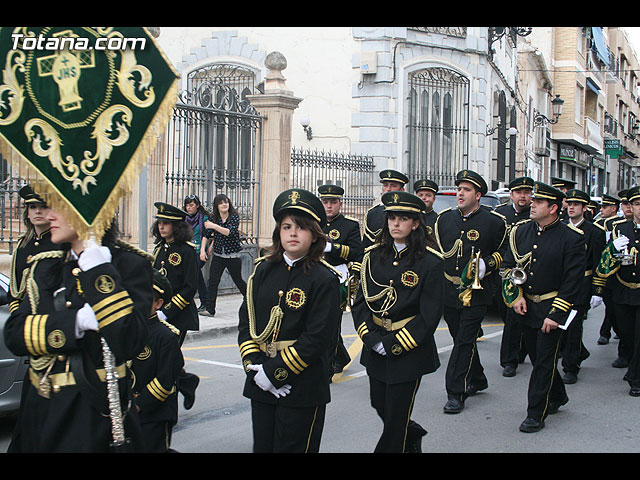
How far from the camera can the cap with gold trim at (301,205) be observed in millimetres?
4418

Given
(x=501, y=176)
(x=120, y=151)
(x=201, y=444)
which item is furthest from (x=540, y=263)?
(x=501, y=176)

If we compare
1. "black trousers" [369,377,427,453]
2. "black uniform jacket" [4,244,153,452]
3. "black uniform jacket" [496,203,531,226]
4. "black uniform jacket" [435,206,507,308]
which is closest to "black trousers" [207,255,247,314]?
"black uniform jacket" [496,203,531,226]

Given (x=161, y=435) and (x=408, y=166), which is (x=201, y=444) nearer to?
(x=161, y=435)

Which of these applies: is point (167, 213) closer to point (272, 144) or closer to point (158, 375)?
point (158, 375)

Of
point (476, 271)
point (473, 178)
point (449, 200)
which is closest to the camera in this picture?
point (476, 271)

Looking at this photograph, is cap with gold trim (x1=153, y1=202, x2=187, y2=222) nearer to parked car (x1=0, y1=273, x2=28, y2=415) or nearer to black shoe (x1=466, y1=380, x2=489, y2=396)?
parked car (x1=0, y1=273, x2=28, y2=415)

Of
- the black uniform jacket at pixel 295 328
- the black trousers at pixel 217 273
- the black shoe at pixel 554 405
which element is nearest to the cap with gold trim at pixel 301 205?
the black uniform jacket at pixel 295 328

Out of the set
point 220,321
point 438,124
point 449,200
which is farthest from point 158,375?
point 438,124

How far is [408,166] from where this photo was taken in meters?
21.5

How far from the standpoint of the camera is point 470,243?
24.9ft

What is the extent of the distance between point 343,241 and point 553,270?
2.53 metres

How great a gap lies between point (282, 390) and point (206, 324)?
6957mm

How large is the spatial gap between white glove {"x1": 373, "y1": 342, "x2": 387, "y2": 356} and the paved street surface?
47.4 inches

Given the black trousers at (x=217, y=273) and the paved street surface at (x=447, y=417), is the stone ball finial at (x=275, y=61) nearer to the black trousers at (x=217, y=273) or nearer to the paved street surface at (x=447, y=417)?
the black trousers at (x=217, y=273)
